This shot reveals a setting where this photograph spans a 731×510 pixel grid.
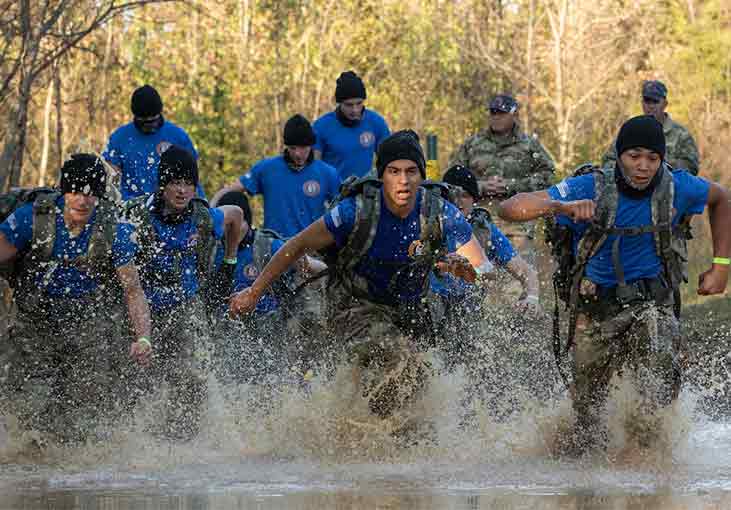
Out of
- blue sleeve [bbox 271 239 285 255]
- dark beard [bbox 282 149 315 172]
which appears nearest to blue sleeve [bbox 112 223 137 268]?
blue sleeve [bbox 271 239 285 255]

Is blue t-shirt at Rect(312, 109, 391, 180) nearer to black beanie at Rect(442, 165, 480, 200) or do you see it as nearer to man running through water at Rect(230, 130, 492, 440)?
black beanie at Rect(442, 165, 480, 200)

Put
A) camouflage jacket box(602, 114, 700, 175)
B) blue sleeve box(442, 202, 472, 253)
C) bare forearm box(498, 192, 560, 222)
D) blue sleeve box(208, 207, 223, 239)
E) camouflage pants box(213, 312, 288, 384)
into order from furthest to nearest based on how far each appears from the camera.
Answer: camouflage jacket box(602, 114, 700, 175), camouflage pants box(213, 312, 288, 384), blue sleeve box(208, 207, 223, 239), blue sleeve box(442, 202, 472, 253), bare forearm box(498, 192, 560, 222)

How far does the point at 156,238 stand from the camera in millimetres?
10312

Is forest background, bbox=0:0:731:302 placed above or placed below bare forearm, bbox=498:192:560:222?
above

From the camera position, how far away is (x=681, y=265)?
958 cm

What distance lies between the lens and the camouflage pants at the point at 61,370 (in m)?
9.50

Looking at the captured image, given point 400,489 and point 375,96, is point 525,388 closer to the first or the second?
point 400,489

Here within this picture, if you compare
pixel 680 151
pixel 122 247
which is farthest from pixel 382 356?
pixel 680 151

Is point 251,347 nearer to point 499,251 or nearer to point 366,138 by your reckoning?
point 499,251

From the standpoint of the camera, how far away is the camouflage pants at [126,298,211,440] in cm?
1030

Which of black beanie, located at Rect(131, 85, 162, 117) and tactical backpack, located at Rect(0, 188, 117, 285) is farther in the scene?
black beanie, located at Rect(131, 85, 162, 117)

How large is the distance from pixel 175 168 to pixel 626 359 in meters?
3.08

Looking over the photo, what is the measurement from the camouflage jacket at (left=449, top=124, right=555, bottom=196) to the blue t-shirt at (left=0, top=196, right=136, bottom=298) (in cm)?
575

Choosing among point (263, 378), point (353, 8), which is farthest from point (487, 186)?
point (353, 8)
